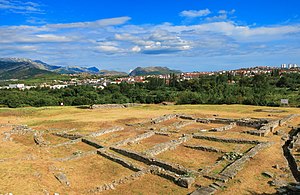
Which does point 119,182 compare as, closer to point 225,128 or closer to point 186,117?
point 225,128

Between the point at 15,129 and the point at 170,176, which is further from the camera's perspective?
the point at 15,129

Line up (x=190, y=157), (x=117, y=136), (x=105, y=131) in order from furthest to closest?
(x=105, y=131) < (x=117, y=136) < (x=190, y=157)

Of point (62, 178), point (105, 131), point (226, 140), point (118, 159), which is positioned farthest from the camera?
point (105, 131)

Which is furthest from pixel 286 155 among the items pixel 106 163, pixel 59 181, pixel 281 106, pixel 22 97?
pixel 22 97

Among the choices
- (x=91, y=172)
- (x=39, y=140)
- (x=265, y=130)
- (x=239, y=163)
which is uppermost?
(x=265, y=130)

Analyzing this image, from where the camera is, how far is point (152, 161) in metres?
14.6

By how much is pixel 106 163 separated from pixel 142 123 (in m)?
12.0

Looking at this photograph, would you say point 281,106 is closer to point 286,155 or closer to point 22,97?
point 286,155

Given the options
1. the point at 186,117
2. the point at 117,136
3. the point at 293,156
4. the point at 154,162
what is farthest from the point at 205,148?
the point at 186,117

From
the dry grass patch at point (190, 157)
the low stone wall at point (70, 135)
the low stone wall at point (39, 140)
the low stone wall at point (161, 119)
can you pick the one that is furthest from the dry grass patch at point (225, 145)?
the low stone wall at point (39, 140)

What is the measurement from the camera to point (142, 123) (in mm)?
27203

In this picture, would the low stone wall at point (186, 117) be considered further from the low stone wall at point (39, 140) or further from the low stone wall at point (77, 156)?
the low stone wall at point (39, 140)

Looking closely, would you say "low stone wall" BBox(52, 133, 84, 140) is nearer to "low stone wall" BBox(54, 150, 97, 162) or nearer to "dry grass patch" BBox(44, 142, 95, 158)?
"dry grass patch" BBox(44, 142, 95, 158)

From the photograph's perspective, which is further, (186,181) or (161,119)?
(161,119)
